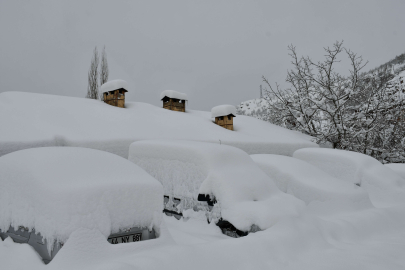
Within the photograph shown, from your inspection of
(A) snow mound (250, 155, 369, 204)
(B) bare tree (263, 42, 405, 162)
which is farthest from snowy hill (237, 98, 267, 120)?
(A) snow mound (250, 155, 369, 204)

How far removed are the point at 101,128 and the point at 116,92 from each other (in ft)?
11.1

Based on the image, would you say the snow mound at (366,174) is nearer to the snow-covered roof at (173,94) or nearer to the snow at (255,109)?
the snow-covered roof at (173,94)

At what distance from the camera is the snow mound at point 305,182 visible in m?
5.09

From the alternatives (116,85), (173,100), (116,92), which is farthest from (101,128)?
(173,100)

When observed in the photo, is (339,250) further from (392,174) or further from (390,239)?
(392,174)

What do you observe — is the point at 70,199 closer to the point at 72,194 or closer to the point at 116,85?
the point at 72,194

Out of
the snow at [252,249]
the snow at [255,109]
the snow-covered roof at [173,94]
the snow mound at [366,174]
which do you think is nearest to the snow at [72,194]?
the snow at [252,249]

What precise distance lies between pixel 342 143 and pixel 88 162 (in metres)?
12.3

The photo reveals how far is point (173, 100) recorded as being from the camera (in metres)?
13.1

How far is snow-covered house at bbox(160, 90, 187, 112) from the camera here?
12.8 m

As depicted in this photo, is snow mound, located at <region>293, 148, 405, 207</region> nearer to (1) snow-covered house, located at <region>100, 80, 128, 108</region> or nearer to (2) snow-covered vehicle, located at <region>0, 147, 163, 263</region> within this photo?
(2) snow-covered vehicle, located at <region>0, 147, 163, 263</region>

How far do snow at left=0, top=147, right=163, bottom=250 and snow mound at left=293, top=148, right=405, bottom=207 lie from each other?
577 centimetres

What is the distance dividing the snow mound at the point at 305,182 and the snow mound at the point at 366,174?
4.47ft

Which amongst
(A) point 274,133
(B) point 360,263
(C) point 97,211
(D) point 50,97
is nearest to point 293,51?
(A) point 274,133
